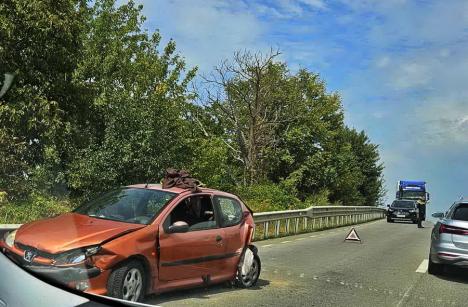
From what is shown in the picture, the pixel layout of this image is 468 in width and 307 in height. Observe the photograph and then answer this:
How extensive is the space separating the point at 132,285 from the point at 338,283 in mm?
4386

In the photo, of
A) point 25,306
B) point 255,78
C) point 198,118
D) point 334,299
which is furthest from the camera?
point 198,118

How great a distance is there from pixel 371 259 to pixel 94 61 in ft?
47.6

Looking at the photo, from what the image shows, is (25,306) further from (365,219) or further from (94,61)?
(365,219)

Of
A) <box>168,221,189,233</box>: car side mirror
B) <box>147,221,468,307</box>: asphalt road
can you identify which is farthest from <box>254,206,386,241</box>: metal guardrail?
<box>168,221,189,233</box>: car side mirror

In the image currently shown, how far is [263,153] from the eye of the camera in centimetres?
3841

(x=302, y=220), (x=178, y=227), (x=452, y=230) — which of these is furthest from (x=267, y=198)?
(x=178, y=227)

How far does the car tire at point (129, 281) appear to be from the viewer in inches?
218

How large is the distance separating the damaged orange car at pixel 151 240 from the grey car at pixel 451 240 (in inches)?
158

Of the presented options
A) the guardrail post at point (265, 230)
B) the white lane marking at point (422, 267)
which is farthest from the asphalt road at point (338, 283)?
the guardrail post at point (265, 230)

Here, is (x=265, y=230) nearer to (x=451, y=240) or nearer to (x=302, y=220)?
(x=302, y=220)

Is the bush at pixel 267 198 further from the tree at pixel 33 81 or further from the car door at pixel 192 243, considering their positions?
the car door at pixel 192 243

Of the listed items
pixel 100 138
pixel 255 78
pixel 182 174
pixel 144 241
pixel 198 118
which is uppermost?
pixel 255 78

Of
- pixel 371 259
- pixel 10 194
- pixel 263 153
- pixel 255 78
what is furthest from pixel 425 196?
pixel 10 194

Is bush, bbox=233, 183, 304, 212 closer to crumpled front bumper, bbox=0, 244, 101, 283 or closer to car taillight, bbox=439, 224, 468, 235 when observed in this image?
car taillight, bbox=439, 224, 468, 235
